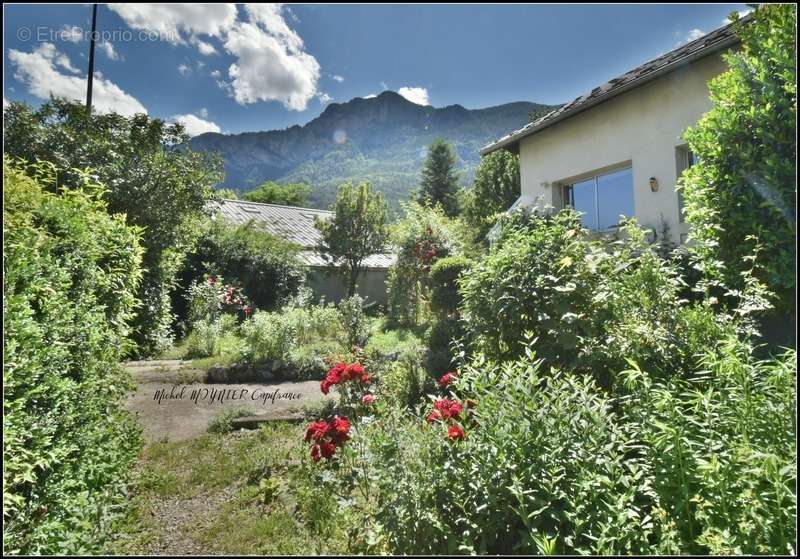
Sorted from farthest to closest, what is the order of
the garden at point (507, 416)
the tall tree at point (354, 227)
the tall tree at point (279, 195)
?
the tall tree at point (279, 195) < the tall tree at point (354, 227) < the garden at point (507, 416)

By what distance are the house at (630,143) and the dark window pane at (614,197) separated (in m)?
0.02

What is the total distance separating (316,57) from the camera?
3.16 m

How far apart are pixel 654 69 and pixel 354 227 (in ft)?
38.5

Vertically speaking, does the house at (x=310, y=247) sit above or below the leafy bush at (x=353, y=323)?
above

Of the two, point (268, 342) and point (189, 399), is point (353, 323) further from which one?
point (189, 399)

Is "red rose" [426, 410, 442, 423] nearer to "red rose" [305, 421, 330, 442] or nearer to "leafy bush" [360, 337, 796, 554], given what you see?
"leafy bush" [360, 337, 796, 554]

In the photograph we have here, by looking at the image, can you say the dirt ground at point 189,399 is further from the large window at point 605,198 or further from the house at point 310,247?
the house at point 310,247

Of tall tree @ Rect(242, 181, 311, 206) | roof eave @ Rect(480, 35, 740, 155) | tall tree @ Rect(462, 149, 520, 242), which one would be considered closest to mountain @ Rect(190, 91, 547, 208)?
roof eave @ Rect(480, 35, 740, 155)

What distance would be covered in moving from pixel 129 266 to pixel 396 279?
970 centimetres

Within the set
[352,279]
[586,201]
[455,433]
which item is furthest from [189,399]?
[352,279]

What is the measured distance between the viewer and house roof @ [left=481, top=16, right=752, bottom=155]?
5.94 meters

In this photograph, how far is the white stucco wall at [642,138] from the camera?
679 centimetres

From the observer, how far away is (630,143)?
7.79 m

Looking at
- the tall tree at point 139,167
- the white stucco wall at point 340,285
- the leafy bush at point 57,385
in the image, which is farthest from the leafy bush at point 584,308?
the white stucco wall at point 340,285
